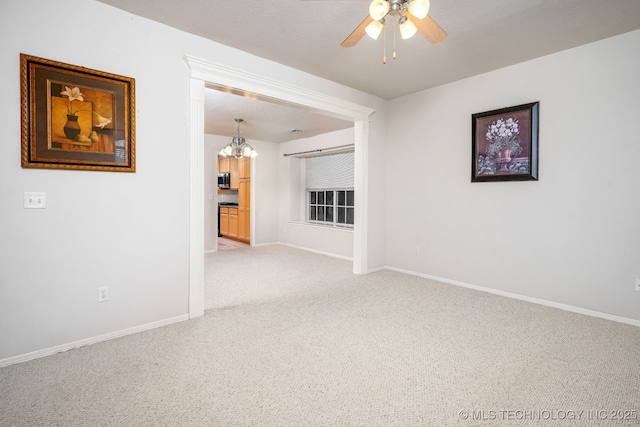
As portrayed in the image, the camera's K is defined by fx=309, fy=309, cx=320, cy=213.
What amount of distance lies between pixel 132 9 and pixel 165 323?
2678 mm

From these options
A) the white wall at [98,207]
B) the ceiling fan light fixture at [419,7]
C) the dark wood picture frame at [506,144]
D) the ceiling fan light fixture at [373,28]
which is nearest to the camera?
the ceiling fan light fixture at [419,7]

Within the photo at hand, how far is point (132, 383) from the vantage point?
192 cm

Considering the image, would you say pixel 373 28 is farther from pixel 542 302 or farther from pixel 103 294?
pixel 542 302

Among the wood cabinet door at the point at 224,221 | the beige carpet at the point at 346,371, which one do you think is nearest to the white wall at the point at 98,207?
the beige carpet at the point at 346,371

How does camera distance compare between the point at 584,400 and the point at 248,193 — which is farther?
the point at 248,193

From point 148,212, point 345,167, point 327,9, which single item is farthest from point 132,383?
point 345,167

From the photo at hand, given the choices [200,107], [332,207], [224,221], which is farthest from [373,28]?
[224,221]

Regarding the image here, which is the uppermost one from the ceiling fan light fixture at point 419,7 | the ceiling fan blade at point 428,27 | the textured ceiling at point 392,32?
the textured ceiling at point 392,32

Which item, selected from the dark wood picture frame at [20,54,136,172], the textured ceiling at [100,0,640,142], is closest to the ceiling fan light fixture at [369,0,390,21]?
the textured ceiling at [100,0,640,142]

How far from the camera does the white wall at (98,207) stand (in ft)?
7.00

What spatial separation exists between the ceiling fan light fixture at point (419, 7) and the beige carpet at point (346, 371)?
2256 millimetres

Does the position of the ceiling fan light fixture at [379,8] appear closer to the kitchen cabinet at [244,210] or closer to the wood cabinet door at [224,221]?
the kitchen cabinet at [244,210]

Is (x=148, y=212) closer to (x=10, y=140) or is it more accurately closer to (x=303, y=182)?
(x=10, y=140)

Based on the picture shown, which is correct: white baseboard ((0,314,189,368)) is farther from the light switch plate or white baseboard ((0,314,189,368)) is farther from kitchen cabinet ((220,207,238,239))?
kitchen cabinet ((220,207,238,239))
